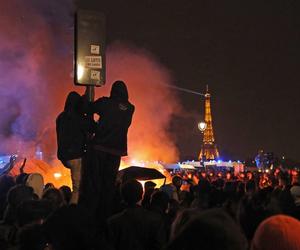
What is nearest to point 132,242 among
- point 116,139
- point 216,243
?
point 116,139

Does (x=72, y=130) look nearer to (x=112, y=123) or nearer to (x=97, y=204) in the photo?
(x=112, y=123)

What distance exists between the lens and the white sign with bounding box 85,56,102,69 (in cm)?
521

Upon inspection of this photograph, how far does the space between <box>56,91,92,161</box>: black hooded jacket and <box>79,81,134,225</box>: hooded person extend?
0.14 meters

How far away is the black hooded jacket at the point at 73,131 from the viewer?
5.15 meters

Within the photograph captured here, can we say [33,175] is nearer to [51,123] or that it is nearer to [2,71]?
[2,71]

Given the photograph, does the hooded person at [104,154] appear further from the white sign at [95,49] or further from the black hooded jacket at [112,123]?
the white sign at [95,49]

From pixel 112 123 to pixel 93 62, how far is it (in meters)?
0.67

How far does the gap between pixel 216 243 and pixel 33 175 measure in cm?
542

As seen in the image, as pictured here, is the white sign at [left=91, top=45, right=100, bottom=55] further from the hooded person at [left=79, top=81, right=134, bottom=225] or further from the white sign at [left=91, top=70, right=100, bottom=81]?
the hooded person at [left=79, top=81, right=134, bottom=225]

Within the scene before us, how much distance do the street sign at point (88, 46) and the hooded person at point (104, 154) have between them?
32 cm

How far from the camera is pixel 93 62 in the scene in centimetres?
524

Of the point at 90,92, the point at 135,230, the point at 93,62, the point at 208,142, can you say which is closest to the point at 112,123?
the point at 90,92

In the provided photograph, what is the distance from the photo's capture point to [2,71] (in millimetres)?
32156

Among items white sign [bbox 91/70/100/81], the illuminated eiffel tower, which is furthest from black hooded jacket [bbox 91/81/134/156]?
the illuminated eiffel tower
